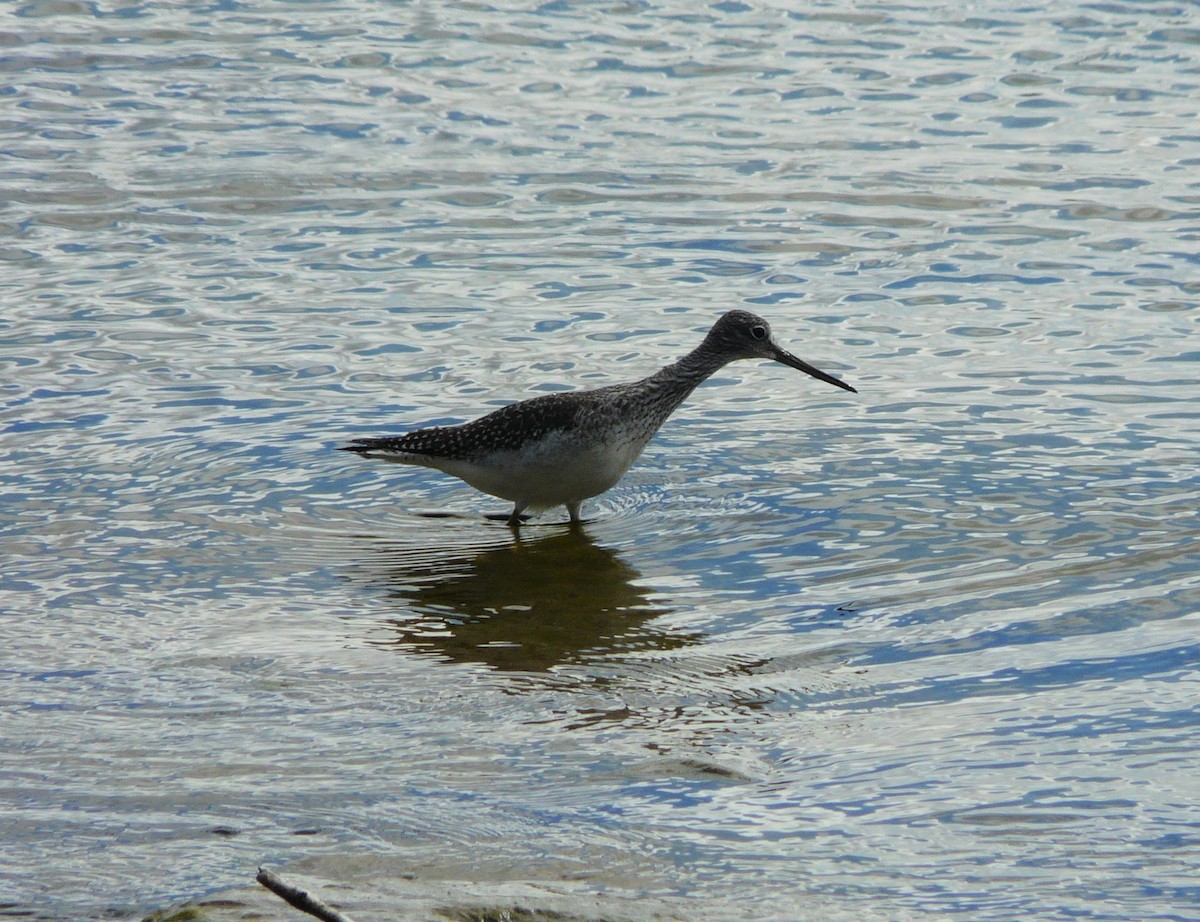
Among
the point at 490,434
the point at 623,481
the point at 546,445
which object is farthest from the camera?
the point at 623,481

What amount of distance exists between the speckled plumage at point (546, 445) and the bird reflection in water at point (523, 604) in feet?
1.08

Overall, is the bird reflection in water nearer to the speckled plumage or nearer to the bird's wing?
the speckled plumage

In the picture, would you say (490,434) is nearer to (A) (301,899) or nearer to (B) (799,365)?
(B) (799,365)

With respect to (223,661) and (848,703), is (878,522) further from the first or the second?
(223,661)

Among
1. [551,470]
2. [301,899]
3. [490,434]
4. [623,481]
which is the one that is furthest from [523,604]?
[301,899]

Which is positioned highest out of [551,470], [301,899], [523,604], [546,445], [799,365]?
[301,899]

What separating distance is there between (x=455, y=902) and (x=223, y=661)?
2643mm

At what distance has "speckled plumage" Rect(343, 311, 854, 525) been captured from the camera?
8.80m

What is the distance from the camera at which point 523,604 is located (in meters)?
8.05

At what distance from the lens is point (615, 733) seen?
6.29 m

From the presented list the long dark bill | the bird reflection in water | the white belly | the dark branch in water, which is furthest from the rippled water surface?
the dark branch in water

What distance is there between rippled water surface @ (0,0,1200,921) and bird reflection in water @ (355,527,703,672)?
38 millimetres

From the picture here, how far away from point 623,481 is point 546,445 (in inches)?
45.8

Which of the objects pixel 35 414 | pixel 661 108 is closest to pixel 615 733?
pixel 35 414
